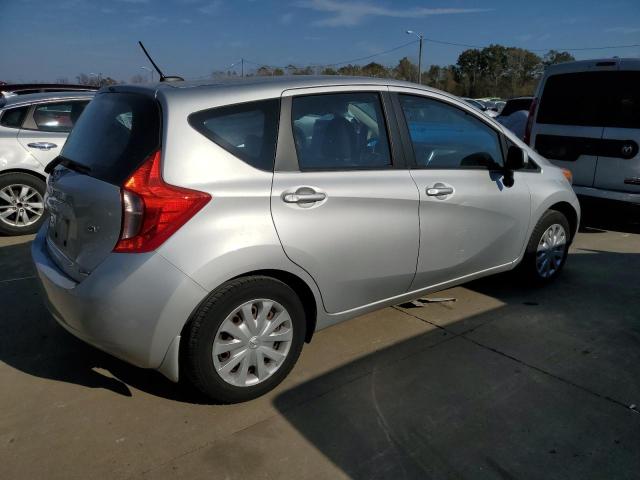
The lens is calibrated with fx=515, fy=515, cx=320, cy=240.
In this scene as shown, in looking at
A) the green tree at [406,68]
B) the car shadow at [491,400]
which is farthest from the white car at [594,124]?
the green tree at [406,68]

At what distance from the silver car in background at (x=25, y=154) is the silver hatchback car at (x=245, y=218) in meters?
3.45

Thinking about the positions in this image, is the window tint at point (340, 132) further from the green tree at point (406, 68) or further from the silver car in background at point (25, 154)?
A: the green tree at point (406, 68)

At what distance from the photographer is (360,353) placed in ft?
10.8

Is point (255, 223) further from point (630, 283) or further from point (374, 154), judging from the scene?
point (630, 283)

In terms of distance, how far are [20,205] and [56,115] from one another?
1218 mm

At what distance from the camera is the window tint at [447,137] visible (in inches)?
129

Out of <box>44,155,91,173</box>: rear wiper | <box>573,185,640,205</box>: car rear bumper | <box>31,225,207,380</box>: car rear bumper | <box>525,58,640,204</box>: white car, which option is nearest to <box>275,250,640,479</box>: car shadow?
<box>31,225,207,380</box>: car rear bumper

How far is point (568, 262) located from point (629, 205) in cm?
114

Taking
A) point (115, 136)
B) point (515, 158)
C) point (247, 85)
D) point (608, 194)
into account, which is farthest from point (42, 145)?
point (608, 194)

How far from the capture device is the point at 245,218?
8.16 feet

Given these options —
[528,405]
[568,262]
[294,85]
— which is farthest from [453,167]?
[568,262]

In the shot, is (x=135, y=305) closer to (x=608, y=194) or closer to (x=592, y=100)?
(x=608, y=194)

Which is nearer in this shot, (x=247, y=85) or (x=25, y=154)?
(x=247, y=85)

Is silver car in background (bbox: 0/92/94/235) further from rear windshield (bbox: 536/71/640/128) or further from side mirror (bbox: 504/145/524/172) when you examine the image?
rear windshield (bbox: 536/71/640/128)
